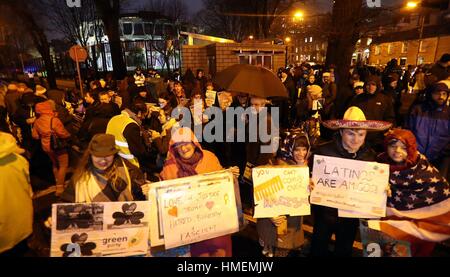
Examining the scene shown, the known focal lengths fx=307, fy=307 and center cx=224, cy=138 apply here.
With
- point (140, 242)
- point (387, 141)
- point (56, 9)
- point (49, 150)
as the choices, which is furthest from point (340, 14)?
point (56, 9)

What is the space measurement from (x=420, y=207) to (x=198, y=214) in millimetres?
2231

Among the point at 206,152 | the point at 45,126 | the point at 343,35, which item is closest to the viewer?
the point at 206,152

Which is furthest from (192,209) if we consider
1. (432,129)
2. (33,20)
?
(33,20)

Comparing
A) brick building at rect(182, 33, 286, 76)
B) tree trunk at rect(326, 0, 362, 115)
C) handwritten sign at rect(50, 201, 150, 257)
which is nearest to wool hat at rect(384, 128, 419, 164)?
handwritten sign at rect(50, 201, 150, 257)

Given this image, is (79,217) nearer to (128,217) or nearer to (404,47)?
(128,217)

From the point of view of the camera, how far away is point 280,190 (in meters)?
3.20

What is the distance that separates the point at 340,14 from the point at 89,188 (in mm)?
9860

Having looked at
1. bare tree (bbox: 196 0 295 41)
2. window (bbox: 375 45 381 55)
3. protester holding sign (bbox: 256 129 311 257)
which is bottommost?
protester holding sign (bbox: 256 129 311 257)

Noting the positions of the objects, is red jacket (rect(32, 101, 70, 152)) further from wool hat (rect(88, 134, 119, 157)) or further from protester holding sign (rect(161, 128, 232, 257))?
protester holding sign (rect(161, 128, 232, 257))

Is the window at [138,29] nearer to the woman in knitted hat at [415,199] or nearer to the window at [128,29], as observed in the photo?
the window at [128,29]

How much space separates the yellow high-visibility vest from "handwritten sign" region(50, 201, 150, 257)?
1.46 meters

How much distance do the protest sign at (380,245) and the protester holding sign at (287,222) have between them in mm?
771

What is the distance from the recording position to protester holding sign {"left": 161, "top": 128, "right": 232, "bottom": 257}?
3203mm

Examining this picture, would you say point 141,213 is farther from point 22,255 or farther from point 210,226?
point 22,255
